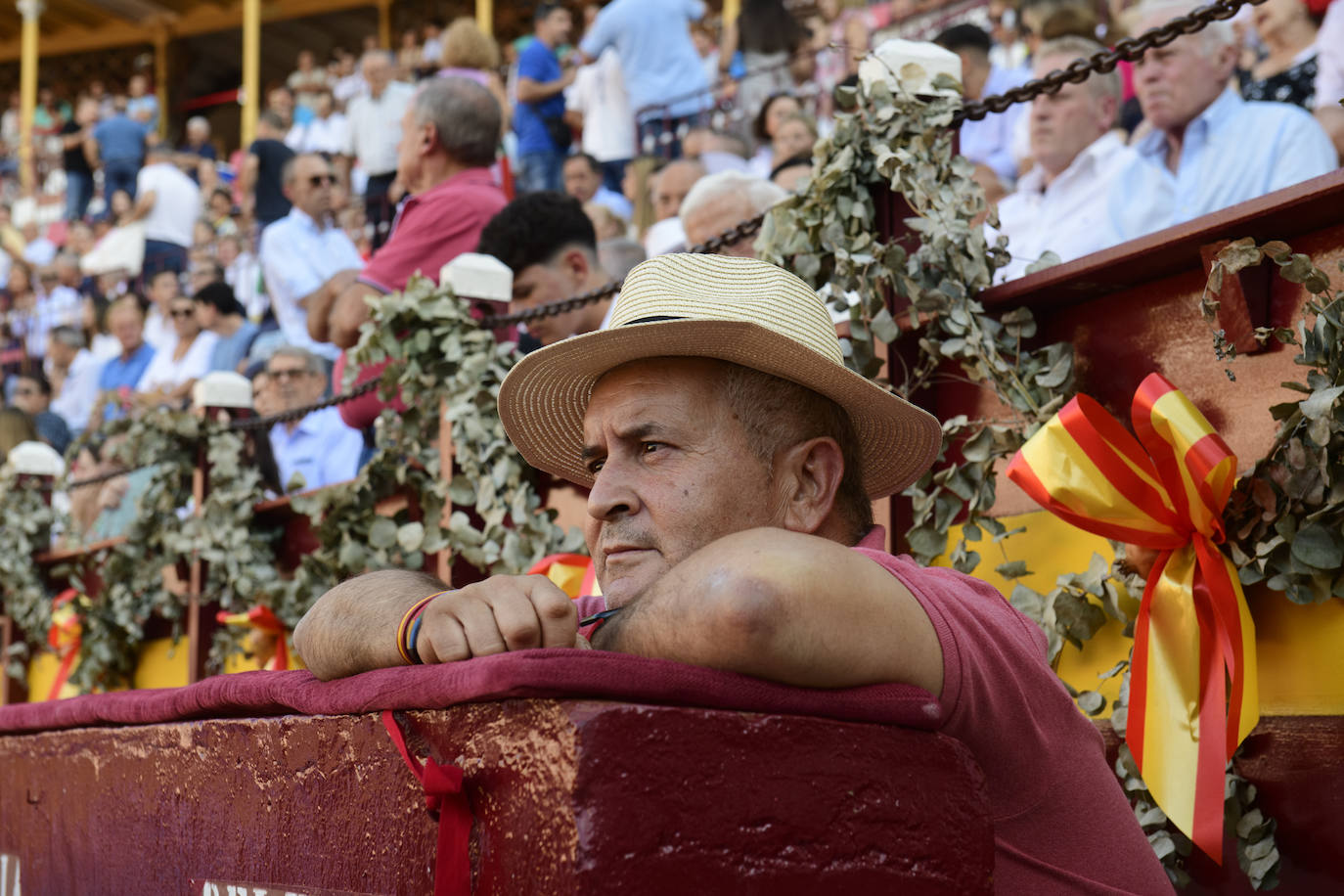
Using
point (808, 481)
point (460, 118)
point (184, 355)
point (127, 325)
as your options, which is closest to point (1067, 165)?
point (460, 118)

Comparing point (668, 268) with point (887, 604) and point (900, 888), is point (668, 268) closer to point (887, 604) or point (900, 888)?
point (887, 604)

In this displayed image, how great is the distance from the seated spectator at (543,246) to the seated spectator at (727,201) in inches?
17.8

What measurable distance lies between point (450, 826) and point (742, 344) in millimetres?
860

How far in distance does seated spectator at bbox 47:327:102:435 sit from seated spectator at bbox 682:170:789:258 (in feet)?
22.9

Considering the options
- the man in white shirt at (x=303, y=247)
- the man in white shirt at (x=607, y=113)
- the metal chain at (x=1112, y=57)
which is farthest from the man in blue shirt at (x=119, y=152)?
the metal chain at (x=1112, y=57)

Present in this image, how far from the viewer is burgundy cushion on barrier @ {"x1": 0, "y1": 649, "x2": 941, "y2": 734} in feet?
3.70

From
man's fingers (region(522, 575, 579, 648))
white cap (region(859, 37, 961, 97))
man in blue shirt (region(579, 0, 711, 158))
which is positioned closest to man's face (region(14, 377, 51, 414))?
man in blue shirt (region(579, 0, 711, 158))

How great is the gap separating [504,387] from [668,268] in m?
0.42

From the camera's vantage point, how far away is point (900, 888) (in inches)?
48.5

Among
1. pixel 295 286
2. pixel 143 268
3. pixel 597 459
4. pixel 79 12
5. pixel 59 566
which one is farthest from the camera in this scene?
pixel 79 12

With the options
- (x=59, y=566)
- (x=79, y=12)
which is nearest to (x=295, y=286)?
(x=59, y=566)

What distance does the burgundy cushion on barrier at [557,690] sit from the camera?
3.70 ft

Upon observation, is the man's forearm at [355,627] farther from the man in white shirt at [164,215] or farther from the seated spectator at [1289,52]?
the man in white shirt at [164,215]

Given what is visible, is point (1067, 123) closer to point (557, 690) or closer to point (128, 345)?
point (557, 690)
